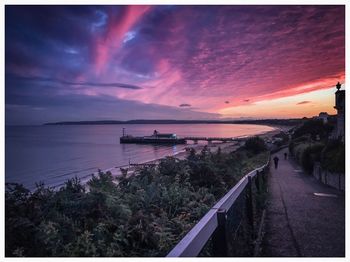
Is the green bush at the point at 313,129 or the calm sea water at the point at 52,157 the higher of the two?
the green bush at the point at 313,129

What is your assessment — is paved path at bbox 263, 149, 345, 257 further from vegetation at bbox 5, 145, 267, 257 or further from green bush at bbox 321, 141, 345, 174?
green bush at bbox 321, 141, 345, 174

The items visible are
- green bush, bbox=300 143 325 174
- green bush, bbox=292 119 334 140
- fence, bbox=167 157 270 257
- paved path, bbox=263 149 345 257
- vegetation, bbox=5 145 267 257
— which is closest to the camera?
fence, bbox=167 157 270 257

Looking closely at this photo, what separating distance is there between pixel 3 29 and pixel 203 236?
342 centimetres

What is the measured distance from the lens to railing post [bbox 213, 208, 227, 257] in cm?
251

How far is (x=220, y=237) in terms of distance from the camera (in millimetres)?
2537

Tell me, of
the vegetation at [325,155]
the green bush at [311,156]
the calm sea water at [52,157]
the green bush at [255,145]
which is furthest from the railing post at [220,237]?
the green bush at [255,145]

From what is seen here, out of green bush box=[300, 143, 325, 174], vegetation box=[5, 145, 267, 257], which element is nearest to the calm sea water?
vegetation box=[5, 145, 267, 257]

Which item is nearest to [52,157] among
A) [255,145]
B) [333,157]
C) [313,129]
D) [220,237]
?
[255,145]

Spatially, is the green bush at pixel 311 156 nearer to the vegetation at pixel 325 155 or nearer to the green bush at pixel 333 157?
the vegetation at pixel 325 155

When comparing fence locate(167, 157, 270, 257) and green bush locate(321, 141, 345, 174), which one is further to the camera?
green bush locate(321, 141, 345, 174)

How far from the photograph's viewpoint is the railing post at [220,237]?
2.51 meters
